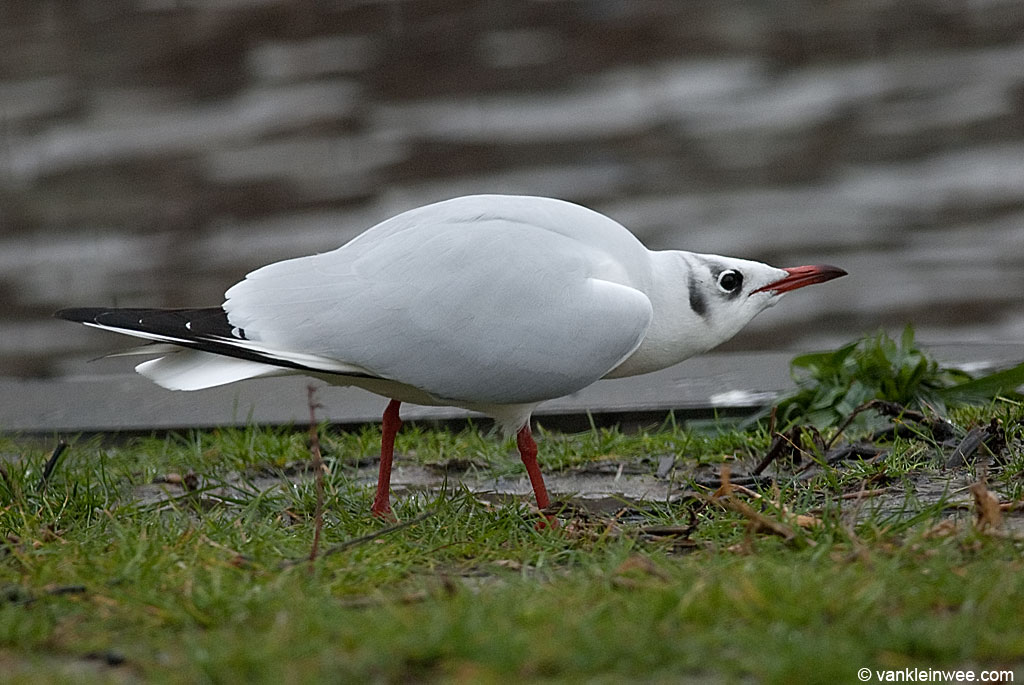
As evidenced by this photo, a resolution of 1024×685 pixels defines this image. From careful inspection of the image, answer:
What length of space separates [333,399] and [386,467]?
182 cm

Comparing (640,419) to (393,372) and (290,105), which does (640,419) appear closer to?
(393,372)

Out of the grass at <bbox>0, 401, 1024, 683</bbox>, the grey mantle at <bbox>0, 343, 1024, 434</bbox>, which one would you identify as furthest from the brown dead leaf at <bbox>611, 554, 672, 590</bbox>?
the grey mantle at <bbox>0, 343, 1024, 434</bbox>

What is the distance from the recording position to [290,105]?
6594mm

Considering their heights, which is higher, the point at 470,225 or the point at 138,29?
the point at 138,29

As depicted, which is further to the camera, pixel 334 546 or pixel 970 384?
pixel 970 384

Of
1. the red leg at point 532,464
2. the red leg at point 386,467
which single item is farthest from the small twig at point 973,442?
the red leg at point 386,467

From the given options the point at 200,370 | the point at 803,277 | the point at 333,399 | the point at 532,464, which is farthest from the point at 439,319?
the point at 333,399

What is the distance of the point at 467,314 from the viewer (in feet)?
10.5

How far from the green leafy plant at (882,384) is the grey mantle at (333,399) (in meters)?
0.28

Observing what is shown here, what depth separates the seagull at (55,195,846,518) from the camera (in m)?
3.20

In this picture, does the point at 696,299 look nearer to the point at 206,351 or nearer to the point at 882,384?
the point at 882,384

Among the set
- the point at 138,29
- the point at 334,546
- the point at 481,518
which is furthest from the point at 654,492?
the point at 138,29

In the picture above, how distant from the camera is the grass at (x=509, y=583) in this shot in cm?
197

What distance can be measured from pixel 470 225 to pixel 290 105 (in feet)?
11.7
